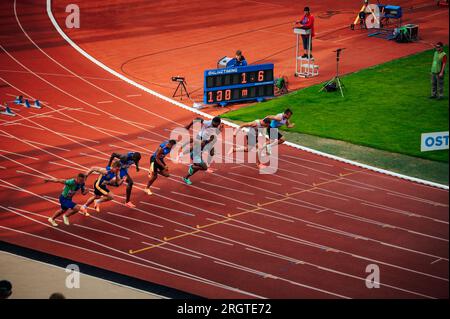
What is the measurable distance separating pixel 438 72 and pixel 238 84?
6.16 meters

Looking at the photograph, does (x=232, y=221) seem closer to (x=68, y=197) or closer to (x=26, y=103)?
(x=68, y=197)

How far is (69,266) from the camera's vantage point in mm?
17469

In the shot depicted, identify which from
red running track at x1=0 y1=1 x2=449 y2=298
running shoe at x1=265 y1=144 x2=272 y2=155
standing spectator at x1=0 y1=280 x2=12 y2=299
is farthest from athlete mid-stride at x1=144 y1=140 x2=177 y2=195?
standing spectator at x1=0 y1=280 x2=12 y2=299

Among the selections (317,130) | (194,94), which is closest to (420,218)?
(317,130)

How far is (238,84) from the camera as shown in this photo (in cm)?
2803

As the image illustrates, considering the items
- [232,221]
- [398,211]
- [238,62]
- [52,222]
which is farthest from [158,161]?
[238,62]

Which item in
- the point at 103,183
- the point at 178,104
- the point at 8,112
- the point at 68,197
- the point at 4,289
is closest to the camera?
the point at 4,289

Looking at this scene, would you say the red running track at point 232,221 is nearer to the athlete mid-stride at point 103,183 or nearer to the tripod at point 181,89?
the athlete mid-stride at point 103,183

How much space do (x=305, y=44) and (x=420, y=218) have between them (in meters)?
13.0

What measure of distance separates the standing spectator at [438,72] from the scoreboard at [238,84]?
200 inches

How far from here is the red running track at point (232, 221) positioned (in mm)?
16938

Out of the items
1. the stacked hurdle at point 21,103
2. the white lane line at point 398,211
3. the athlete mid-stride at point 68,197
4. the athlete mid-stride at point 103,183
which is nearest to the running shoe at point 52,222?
the athlete mid-stride at point 68,197
